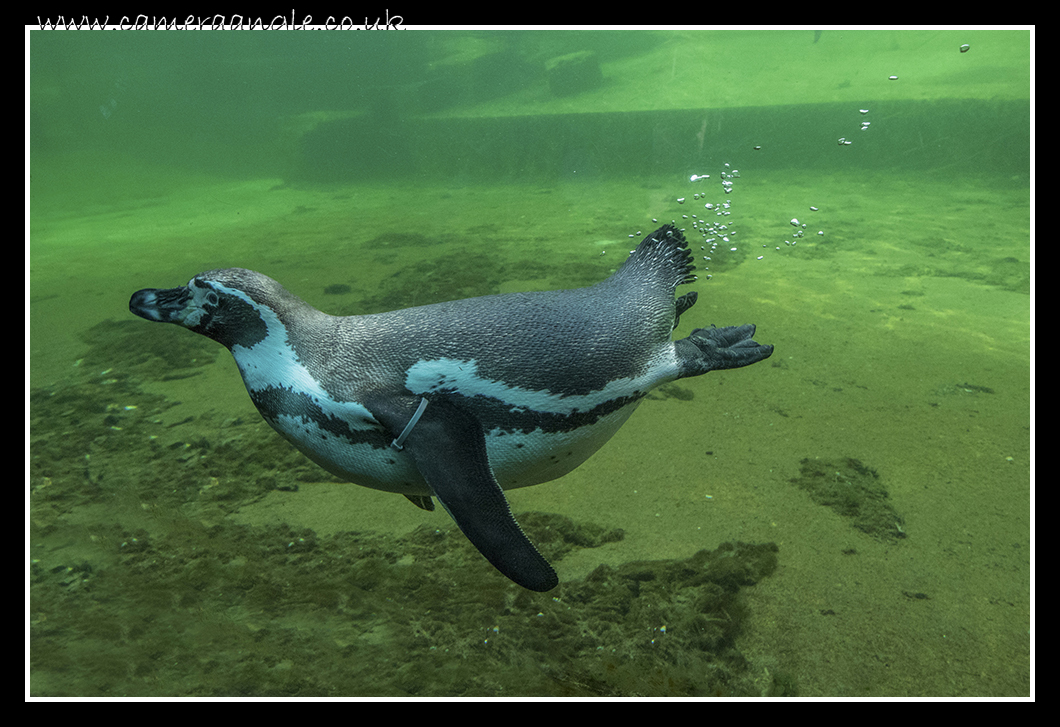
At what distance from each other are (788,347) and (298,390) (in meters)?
2.83

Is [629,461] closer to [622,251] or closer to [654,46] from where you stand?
[622,251]

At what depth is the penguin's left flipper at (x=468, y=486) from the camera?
4.65 feet

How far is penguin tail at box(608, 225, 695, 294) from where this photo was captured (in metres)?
1.98

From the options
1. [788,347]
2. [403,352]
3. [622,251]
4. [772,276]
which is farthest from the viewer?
[622,251]

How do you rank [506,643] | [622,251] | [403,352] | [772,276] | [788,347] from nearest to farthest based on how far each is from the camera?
[403,352] < [506,643] < [788,347] < [772,276] < [622,251]

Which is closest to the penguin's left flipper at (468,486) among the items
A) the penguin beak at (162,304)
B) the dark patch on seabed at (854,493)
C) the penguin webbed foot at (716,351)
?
the penguin beak at (162,304)

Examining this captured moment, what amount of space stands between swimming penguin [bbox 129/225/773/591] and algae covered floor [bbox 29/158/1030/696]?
49 cm

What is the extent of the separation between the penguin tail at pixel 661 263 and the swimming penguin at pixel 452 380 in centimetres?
13

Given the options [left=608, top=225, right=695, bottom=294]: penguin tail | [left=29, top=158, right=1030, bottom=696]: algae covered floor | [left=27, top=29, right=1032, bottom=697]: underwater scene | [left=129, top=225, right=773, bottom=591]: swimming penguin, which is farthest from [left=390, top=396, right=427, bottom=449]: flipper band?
[left=608, top=225, right=695, bottom=294]: penguin tail

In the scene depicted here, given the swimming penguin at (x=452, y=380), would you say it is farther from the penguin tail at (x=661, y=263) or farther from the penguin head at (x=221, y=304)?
the penguin tail at (x=661, y=263)

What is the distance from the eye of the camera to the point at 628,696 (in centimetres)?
164

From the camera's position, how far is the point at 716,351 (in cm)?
200

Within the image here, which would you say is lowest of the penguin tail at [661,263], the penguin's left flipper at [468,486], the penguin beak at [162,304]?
the penguin's left flipper at [468,486]

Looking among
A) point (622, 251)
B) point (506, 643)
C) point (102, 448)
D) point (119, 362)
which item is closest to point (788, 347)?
point (622, 251)
